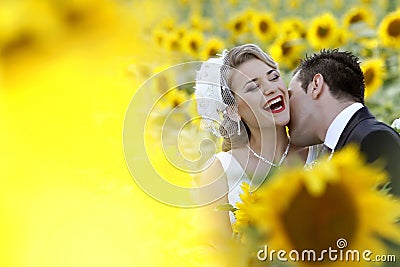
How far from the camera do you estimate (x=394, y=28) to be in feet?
4.09

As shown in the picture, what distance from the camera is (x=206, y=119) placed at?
79 cm

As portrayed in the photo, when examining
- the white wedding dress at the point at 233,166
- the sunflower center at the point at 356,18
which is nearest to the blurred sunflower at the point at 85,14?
the white wedding dress at the point at 233,166

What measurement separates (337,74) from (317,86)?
0.09 feet

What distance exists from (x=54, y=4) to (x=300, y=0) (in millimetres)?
1686

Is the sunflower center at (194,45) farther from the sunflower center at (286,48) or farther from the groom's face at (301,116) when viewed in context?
the groom's face at (301,116)

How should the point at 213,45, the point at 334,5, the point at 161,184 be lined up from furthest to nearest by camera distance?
the point at 334,5, the point at 213,45, the point at 161,184

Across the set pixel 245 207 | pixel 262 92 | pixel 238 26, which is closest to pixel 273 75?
pixel 262 92

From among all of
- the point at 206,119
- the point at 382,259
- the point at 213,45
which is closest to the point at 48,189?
the point at 382,259

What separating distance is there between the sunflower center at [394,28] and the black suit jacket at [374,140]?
67 cm

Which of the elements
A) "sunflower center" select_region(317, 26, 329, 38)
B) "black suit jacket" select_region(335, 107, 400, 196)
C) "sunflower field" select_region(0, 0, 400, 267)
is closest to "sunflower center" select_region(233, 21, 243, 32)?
"sunflower center" select_region(317, 26, 329, 38)

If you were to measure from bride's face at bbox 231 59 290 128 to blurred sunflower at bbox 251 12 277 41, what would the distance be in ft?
2.52

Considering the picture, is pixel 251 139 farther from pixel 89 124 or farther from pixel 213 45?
pixel 213 45

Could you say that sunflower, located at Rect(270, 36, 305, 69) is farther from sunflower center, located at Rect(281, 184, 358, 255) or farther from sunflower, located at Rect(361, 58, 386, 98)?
sunflower center, located at Rect(281, 184, 358, 255)

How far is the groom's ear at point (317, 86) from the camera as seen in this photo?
649 mm
